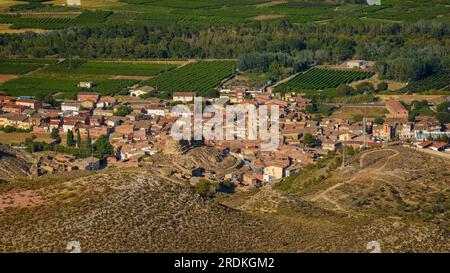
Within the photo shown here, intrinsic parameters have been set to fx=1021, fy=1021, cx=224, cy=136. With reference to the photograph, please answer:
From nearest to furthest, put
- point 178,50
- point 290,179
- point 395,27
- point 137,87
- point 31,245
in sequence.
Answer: point 31,245 < point 290,179 < point 137,87 < point 178,50 < point 395,27

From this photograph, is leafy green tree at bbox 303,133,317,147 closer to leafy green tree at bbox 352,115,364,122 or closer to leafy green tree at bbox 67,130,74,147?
leafy green tree at bbox 352,115,364,122

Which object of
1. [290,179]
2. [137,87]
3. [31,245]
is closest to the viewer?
[31,245]

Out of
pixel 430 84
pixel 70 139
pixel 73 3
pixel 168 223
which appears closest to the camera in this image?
pixel 168 223

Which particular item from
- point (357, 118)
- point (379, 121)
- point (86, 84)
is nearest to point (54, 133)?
point (86, 84)

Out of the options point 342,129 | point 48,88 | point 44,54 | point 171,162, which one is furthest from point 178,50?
point 171,162

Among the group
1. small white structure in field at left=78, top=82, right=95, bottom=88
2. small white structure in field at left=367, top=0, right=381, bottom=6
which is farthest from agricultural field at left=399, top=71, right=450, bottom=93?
small white structure in field at left=367, top=0, right=381, bottom=6

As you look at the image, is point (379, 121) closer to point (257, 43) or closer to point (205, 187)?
point (205, 187)

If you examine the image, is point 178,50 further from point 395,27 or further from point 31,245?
point 31,245
